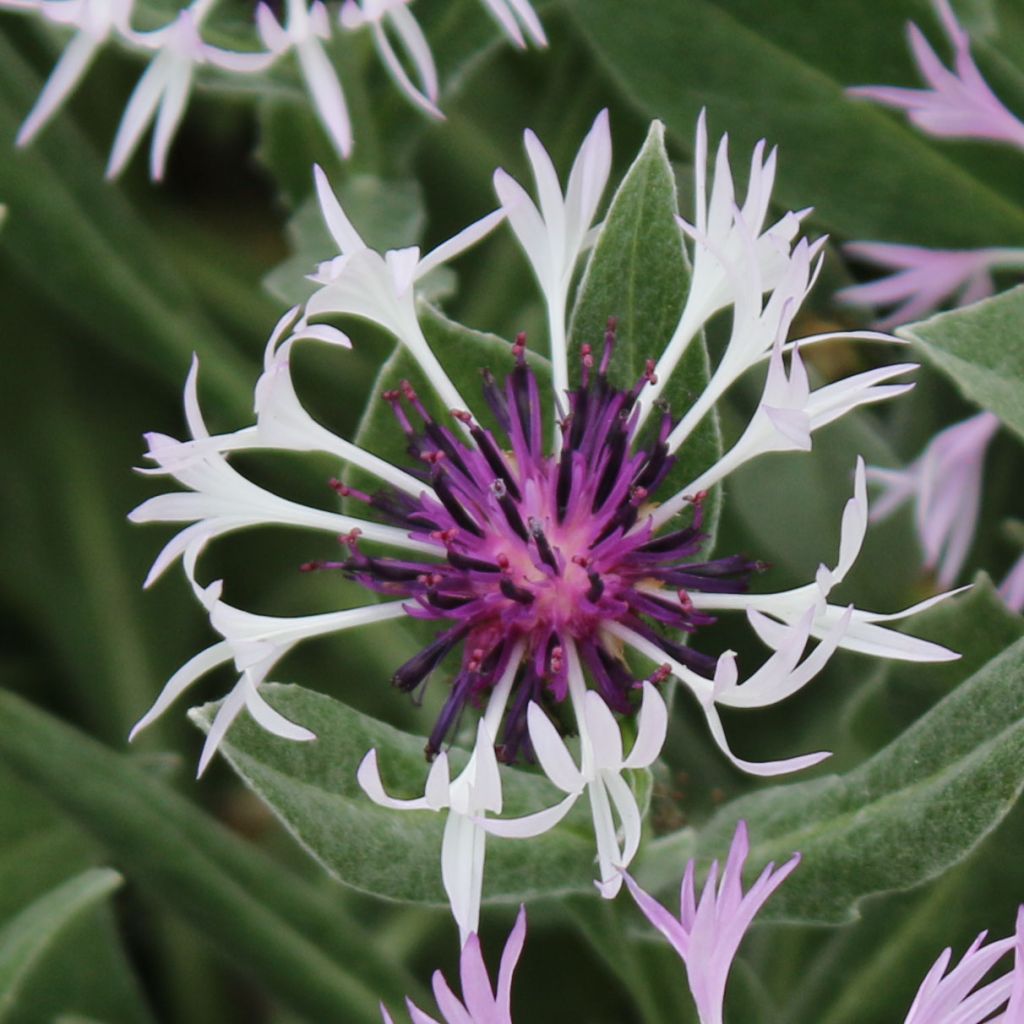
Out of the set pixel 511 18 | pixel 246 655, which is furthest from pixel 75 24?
pixel 246 655

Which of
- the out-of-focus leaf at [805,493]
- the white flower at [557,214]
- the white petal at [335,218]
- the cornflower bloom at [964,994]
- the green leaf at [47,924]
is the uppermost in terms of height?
the white petal at [335,218]

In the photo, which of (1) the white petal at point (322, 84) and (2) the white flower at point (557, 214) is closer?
(2) the white flower at point (557, 214)

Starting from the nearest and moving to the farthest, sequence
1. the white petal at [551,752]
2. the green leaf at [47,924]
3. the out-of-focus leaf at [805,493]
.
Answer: the white petal at [551,752] → the green leaf at [47,924] → the out-of-focus leaf at [805,493]

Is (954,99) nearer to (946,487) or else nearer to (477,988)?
(946,487)

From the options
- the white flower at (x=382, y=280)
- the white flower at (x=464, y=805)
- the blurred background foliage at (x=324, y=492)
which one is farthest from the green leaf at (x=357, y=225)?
the white flower at (x=464, y=805)

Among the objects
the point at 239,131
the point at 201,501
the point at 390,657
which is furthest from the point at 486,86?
the point at 201,501

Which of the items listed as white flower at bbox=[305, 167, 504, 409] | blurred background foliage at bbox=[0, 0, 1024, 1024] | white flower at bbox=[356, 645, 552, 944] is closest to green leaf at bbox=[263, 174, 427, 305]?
blurred background foliage at bbox=[0, 0, 1024, 1024]

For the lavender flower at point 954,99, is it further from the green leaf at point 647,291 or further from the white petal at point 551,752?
the white petal at point 551,752
